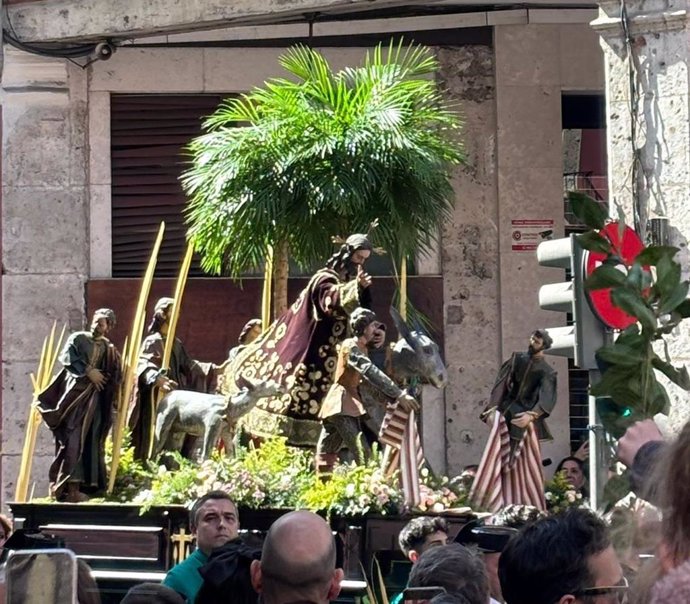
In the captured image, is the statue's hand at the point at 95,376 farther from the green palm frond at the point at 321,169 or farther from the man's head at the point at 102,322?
the green palm frond at the point at 321,169

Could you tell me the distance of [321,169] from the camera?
1414 cm

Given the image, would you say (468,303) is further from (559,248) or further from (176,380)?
(559,248)

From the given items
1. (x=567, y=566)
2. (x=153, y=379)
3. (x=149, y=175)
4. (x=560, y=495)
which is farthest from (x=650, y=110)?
(x=567, y=566)

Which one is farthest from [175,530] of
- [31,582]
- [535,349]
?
[31,582]

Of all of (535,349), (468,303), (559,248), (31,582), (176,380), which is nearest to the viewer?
(31,582)

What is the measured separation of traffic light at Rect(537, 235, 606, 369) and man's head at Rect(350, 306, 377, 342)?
345cm

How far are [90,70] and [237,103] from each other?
2689 mm

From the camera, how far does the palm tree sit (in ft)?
46.1

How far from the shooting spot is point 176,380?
14.0m

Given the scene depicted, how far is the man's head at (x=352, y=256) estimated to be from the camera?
1199 centimetres

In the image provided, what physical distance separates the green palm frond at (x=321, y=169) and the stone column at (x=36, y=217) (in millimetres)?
3505

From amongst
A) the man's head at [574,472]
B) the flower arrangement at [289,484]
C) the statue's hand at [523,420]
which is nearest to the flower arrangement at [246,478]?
the flower arrangement at [289,484]

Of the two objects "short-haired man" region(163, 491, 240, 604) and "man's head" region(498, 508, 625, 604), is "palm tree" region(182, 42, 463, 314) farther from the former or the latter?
"man's head" region(498, 508, 625, 604)

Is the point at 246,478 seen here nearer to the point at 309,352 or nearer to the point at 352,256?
the point at 309,352
